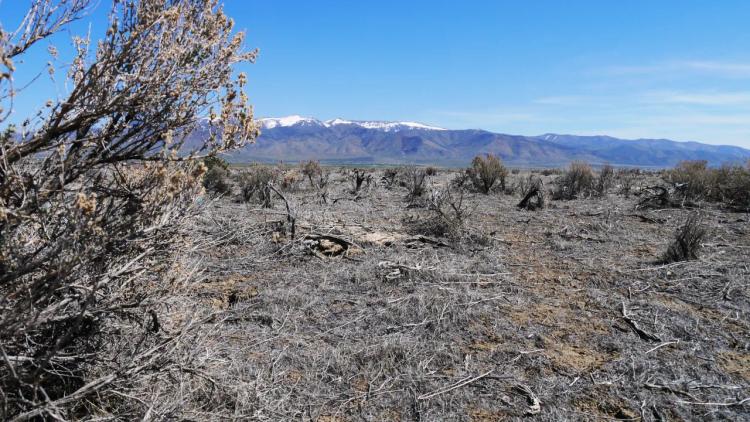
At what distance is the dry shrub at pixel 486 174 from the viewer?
16.0 m

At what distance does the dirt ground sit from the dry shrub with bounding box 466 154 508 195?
24.9 ft

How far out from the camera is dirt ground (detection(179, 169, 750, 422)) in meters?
3.51

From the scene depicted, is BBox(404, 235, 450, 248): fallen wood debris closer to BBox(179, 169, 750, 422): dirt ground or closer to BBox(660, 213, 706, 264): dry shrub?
BBox(179, 169, 750, 422): dirt ground

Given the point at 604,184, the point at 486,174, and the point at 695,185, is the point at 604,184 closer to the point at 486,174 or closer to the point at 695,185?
the point at 695,185

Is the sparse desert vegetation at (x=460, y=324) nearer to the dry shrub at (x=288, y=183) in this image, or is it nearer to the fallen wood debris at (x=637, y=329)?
the fallen wood debris at (x=637, y=329)

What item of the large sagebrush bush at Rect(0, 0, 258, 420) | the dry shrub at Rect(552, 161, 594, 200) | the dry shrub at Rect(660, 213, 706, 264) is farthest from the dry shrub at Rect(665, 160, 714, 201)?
the large sagebrush bush at Rect(0, 0, 258, 420)

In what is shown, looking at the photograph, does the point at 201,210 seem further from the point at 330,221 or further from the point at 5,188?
the point at 330,221

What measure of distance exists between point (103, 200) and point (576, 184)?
49.6 ft

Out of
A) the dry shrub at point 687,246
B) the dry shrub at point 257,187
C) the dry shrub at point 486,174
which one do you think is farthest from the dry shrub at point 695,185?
the dry shrub at point 257,187

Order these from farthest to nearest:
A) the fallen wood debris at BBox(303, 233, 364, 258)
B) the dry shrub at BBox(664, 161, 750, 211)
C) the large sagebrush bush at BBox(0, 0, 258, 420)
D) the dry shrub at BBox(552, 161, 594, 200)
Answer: the dry shrub at BBox(552, 161, 594, 200) < the dry shrub at BBox(664, 161, 750, 211) < the fallen wood debris at BBox(303, 233, 364, 258) < the large sagebrush bush at BBox(0, 0, 258, 420)

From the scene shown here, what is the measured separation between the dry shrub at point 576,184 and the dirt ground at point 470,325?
630 centimetres

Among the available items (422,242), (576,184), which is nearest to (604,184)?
(576,184)

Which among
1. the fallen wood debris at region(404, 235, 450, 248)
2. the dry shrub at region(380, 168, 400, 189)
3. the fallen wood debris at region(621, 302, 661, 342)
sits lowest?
the dry shrub at region(380, 168, 400, 189)

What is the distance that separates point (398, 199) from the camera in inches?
537
